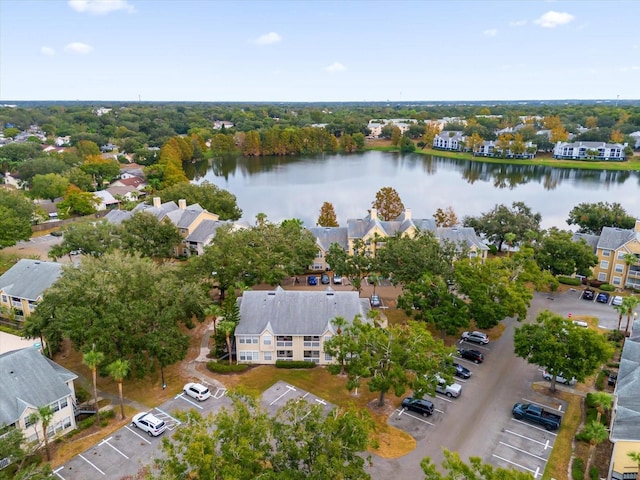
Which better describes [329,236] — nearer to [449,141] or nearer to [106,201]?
[106,201]

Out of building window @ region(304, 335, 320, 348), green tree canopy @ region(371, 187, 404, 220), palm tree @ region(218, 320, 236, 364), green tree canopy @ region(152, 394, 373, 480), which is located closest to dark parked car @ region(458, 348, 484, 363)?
building window @ region(304, 335, 320, 348)

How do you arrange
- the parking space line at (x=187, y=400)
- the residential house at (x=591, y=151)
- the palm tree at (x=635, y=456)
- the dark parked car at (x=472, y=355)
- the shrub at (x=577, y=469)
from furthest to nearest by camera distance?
the residential house at (x=591, y=151) → the dark parked car at (x=472, y=355) → the parking space line at (x=187, y=400) → the shrub at (x=577, y=469) → the palm tree at (x=635, y=456)

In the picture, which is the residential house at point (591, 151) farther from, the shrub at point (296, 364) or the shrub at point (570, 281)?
the shrub at point (296, 364)

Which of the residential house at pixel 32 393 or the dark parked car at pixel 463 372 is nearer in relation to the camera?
the residential house at pixel 32 393

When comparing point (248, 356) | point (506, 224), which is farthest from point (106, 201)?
point (506, 224)

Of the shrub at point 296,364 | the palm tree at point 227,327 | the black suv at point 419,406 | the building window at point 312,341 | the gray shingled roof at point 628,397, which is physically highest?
the palm tree at point 227,327

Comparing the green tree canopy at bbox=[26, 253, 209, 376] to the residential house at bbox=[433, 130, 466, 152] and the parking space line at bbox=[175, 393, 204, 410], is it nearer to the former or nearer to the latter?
the parking space line at bbox=[175, 393, 204, 410]

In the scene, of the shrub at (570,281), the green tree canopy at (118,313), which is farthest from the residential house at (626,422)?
the green tree canopy at (118,313)
